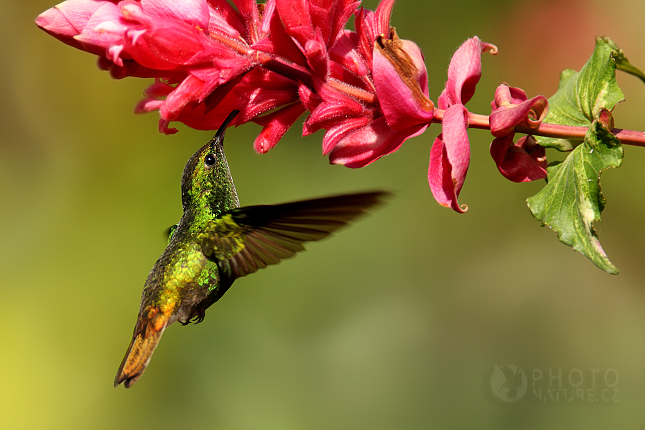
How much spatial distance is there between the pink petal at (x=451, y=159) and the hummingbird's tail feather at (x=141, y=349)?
62 cm

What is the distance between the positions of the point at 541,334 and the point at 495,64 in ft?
3.74

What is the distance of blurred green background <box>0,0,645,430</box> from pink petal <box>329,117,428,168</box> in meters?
1.71

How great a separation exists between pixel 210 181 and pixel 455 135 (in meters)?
0.52

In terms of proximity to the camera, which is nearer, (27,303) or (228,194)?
(228,194)

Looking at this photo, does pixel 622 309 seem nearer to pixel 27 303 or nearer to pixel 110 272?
pixel 110 272

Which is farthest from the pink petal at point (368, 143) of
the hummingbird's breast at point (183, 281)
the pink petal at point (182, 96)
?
the hummingbird's breast at point (183, 281)

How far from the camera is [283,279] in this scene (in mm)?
2797

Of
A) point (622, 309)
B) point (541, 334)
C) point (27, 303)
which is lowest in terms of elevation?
point (27, 303)

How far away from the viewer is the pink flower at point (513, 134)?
916 millimetres

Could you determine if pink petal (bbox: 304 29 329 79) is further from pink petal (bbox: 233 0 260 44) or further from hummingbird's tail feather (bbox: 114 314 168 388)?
hummingbird's tail feather (bbox: 114 314 168 388)

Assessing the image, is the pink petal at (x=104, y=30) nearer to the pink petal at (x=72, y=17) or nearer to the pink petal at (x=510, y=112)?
the pink petal at (x=72, y=17)

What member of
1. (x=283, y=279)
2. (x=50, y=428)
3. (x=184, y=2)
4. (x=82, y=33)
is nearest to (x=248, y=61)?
(x=184, y=2)

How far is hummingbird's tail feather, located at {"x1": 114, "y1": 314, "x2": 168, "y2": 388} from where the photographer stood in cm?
120

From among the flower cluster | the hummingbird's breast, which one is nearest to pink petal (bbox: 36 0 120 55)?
the flower cluster
